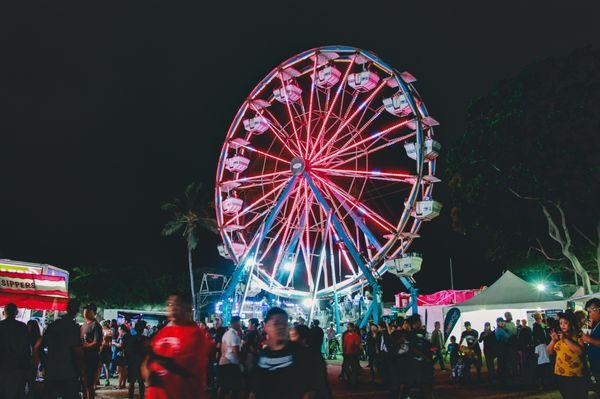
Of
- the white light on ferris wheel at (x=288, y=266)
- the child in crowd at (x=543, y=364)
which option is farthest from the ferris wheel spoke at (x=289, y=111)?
the child in crowd at (x=543, y=364)

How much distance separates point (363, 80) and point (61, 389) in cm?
2080

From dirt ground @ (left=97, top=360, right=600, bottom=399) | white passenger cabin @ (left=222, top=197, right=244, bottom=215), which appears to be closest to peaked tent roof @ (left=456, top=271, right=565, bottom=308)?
dirt ground @ (left=97, top=360, right=600, bottom=399)

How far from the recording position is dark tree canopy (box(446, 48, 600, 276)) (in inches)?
1010

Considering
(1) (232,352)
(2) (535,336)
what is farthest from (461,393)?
(1) (232,352)

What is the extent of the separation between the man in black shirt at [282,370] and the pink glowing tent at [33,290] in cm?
1224

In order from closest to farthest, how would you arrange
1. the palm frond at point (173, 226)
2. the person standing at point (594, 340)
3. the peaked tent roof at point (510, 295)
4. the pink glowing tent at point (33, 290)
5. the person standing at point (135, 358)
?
1. the person standing at point (594, 340)
2. the person standing at point (135, 358)
3. the pink glowing tent at point (33, 290)
4. the peaked tent roof at point (510, 295)
5. the palm frond at point (173, 226)

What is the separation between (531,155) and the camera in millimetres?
26938

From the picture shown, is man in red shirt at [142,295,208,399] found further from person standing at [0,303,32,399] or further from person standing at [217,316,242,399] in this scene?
person standing at [217,316,242,399]

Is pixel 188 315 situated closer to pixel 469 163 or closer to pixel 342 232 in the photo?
pixel 342 232

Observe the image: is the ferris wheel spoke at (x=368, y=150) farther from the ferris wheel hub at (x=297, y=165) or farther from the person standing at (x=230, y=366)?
the person standing at (x=230, y=366)

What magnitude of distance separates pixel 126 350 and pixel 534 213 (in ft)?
78.2

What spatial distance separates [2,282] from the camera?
49.9 feet

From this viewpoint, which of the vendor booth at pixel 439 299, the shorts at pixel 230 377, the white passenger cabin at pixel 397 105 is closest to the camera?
the shorts at pixel 230 377

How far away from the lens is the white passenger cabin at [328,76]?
26922 mm
